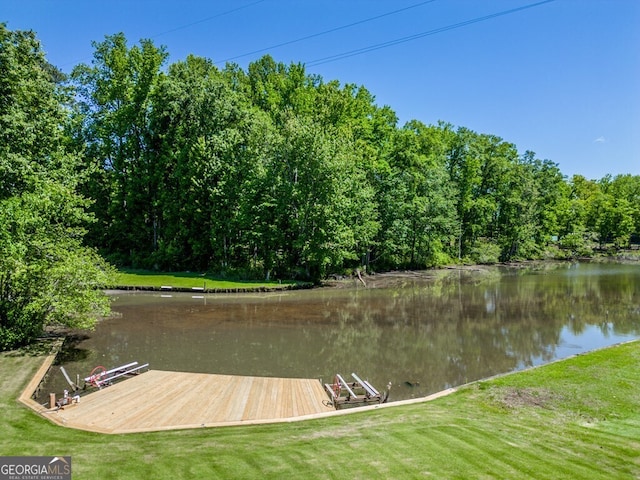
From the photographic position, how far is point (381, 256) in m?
44.2

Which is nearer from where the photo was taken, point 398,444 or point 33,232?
point 398,444

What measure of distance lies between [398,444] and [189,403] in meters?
5.90

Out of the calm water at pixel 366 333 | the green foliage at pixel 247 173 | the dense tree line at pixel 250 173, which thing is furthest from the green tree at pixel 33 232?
the dense tree line at pixel 250 173

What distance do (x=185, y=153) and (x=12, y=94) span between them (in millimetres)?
20605

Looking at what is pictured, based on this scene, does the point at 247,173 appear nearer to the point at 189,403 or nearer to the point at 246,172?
the point at 246,172

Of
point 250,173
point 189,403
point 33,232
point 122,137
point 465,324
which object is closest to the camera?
point 189,403

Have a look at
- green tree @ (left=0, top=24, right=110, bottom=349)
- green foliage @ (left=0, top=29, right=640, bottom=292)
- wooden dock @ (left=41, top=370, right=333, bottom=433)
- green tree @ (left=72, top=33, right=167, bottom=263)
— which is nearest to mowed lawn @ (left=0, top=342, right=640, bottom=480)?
wooden dock @ (left=41, top=370, right=333, bottom=433)

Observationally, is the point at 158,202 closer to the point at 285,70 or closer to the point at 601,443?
the point at 285,70

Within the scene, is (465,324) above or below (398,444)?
below

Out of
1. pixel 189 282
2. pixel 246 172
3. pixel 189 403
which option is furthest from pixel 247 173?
pixel 189 403

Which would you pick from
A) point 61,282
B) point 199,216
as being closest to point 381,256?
point 199,216

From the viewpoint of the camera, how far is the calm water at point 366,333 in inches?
576

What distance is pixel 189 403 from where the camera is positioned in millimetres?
10797

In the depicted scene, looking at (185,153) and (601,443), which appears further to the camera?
(185,153)
